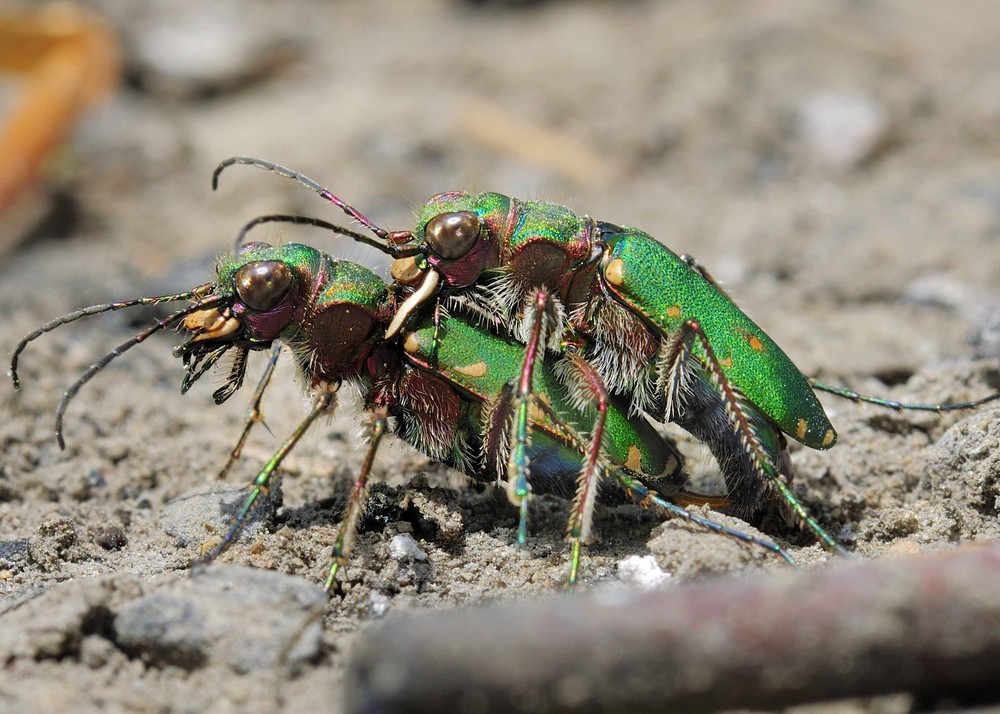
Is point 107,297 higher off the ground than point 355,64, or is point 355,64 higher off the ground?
point 355,64

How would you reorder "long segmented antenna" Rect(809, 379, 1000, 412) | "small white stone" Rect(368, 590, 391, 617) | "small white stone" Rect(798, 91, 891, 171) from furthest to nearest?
1. "small white stone" Rect(798, 91, 891, 171)
2. "long segmented antenna" Rect(809, 379, 1000, 412)
3. "small white stone" Rect(368, 590, 391, 617)

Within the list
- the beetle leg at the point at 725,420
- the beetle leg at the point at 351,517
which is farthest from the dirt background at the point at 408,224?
the beetle leg at the point at 725,420

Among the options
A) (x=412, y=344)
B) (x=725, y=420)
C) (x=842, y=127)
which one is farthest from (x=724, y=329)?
(x=842, y=127)

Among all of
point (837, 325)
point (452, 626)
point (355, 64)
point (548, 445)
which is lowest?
point (452, 626)

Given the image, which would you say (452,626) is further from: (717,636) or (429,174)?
(429,174)

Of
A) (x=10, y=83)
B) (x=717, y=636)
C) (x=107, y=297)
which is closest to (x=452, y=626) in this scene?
(x=717, y=636)

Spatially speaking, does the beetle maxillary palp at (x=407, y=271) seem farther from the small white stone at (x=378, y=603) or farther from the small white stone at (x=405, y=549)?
the small white stone at (x=378, y=603)

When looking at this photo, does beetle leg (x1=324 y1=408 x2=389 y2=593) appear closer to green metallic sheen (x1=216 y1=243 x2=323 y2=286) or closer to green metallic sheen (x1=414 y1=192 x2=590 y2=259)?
green metallic sheen (x1=216 y1=243 x2=323 y2=286)

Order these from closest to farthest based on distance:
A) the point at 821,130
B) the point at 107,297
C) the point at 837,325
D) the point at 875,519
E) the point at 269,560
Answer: the point at 269,560 < the point at 875,519 < the point at 837,325 < the point at 107,297 < the point at 821,130

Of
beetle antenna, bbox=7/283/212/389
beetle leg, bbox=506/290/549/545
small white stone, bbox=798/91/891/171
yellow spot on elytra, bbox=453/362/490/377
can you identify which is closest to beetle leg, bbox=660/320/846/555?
beetle leg, bbox=506/290/549/545
